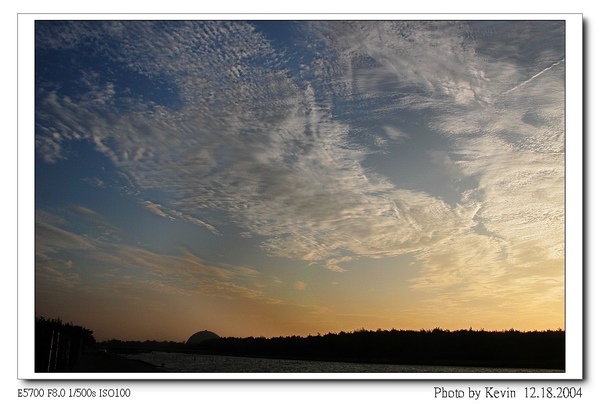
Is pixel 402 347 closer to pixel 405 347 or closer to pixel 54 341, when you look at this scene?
pixel 405 347

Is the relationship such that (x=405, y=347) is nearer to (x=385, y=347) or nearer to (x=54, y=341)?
(x=385, y=347)

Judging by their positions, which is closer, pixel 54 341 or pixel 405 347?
pixel 405 347

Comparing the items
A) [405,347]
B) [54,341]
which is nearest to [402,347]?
[405,347]

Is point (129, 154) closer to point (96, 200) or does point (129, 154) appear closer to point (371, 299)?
point (96, 200)

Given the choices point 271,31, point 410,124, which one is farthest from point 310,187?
point 271,31

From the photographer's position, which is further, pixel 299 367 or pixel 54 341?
pixel 54 341

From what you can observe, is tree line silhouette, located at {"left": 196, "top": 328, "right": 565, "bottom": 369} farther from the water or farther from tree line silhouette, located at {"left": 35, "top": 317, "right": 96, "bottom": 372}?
tree line silhouette, located at {"left": 35, "top": 317, "right": 96, "bottom": 372}

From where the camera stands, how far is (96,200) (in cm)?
875

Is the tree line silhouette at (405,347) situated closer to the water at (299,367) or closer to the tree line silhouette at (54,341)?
the water at (299,367)

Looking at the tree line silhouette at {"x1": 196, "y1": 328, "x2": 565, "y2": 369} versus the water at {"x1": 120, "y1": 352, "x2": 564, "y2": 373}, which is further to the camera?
the tree line silhouette at {"x1": 196, "y1": 328, "x2": 565, "y2": 369}

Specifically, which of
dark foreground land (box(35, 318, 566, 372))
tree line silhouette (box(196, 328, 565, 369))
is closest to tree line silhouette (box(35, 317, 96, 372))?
dark foreground land (box(35, 318, 566, 372))

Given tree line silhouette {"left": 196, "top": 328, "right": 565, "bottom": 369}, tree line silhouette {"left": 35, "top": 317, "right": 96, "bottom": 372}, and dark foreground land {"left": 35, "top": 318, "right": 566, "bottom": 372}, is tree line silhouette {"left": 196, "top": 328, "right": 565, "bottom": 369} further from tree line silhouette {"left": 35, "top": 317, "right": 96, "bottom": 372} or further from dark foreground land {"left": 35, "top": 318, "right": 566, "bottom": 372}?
tree line silhouette {"left": 35, "top": 317, "right": 96, "bottom": 372}

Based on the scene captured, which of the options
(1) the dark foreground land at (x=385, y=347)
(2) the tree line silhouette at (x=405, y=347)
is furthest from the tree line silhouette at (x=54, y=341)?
(2) the tree line silhouette at (x=405, y=347)

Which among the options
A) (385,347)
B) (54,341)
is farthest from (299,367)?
(54,341)
